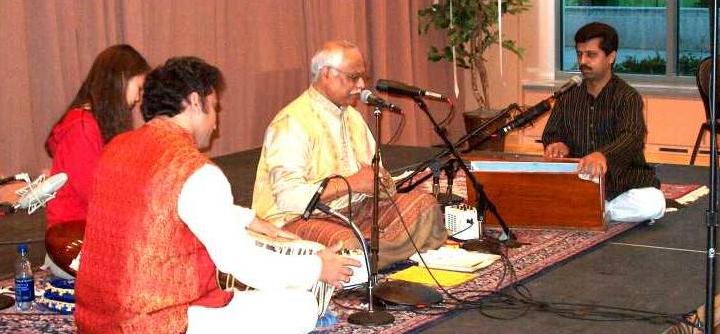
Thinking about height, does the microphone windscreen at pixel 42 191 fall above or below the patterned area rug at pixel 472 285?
above

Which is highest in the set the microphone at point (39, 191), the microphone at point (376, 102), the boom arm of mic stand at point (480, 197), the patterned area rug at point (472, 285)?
the microphone at point (376, 102)

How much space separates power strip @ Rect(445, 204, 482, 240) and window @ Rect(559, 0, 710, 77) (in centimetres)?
398

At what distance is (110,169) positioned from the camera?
298 cm

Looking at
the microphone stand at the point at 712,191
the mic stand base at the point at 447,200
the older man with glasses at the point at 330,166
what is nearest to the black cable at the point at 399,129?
the mic stand base at the point at 447,200

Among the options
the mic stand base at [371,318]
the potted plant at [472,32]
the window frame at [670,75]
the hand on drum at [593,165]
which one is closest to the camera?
the mic stand base at [371,318]

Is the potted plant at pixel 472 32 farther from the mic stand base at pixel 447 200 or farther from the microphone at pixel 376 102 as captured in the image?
the microphone at pixel 376 102

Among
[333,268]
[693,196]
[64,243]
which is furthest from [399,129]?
[333,268]

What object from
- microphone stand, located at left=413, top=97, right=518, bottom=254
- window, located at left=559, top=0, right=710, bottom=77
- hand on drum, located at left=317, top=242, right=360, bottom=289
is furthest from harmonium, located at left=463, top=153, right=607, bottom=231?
window, located at left=559, top=0, right=710, bottom=77

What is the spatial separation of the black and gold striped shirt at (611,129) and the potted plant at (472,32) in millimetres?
2693

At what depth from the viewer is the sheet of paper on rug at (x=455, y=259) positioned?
4527 mm

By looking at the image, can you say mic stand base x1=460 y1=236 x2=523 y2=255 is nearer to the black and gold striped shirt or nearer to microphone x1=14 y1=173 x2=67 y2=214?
the black and gold striped shirt

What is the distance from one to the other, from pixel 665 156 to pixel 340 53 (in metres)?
4.38

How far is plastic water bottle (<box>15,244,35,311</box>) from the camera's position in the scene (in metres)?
4.15

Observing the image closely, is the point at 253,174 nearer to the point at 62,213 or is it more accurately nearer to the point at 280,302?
the point at 62,213
